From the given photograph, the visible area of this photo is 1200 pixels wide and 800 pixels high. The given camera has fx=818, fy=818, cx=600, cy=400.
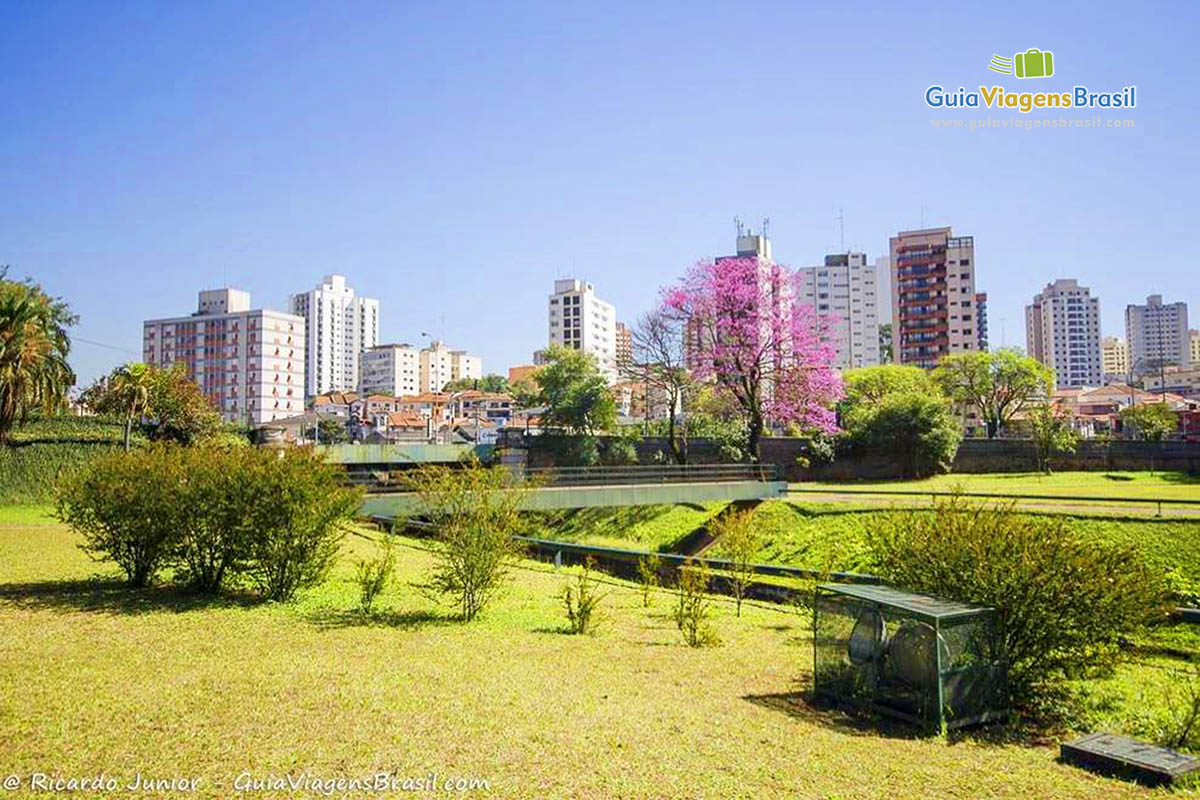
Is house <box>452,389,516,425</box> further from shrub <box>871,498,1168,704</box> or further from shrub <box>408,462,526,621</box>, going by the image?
shrub <box>871,498,1168,704</box>

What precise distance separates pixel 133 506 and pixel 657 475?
63.0 feet

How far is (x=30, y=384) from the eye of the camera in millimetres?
34062

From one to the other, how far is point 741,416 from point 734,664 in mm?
34252

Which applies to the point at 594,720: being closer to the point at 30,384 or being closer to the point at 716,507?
the point at 716,507

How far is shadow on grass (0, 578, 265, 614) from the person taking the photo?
44.5 ft

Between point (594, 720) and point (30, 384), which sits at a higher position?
point (30, 384)

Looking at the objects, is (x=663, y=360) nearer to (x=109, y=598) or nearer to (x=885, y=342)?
(x=109, y=598)

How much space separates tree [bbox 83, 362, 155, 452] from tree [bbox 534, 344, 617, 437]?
20668 millimetres

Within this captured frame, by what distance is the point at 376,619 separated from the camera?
13.8 m

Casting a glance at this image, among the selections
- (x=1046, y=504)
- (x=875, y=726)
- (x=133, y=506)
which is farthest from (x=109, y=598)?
(x=1046, y=504)

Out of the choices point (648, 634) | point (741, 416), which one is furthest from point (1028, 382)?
point (648, 634)

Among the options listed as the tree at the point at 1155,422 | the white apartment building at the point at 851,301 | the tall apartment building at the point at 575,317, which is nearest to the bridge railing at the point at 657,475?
the tree at the point at 1155,422

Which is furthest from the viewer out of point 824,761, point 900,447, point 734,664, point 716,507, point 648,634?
point 900,447

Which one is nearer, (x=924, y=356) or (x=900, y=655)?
(x=900, y=655)
